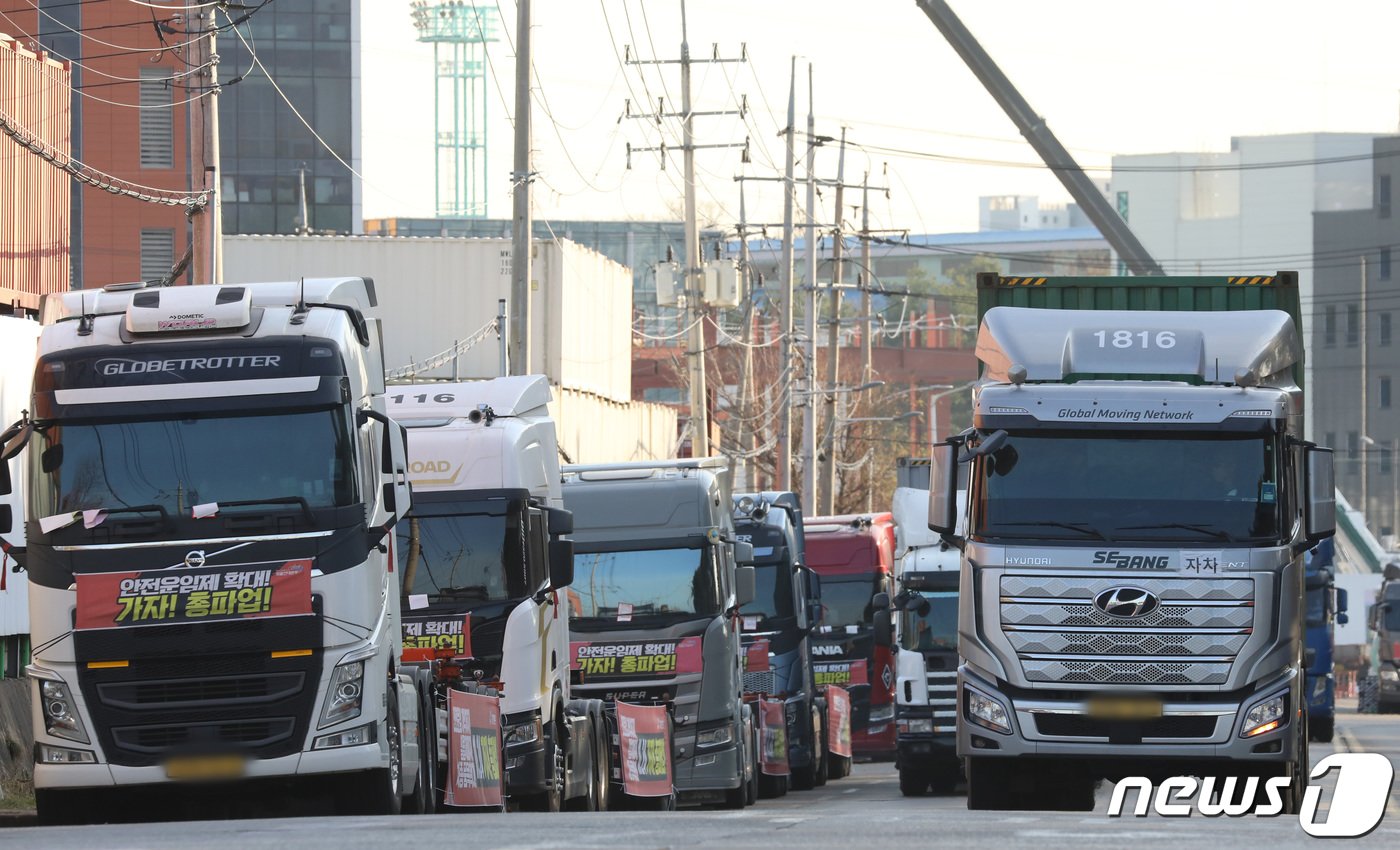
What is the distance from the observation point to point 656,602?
21.8 m

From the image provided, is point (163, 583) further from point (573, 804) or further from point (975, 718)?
point (573, 804)

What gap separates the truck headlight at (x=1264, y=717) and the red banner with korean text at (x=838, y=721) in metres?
15.6

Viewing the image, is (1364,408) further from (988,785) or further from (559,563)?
(988,785)

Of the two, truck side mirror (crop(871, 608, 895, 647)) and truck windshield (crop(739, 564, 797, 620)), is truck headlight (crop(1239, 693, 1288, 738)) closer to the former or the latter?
truck side mirror (crop(871, 608, 895, 647))

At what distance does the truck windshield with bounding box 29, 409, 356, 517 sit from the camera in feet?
44.6

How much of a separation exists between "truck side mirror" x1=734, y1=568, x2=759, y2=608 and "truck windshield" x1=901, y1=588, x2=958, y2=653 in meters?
4.09

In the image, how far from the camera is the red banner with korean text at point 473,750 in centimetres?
1602

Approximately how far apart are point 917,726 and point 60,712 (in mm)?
14067

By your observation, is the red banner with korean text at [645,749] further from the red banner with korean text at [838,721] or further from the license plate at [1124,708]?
the red banner with korean text at [838,721]

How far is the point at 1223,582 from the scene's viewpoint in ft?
49.0

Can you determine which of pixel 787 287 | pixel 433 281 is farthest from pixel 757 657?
pixel 433 281

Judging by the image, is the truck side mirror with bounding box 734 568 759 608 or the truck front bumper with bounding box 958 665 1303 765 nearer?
the truck front bumper with bounding box 958 665 1303 765

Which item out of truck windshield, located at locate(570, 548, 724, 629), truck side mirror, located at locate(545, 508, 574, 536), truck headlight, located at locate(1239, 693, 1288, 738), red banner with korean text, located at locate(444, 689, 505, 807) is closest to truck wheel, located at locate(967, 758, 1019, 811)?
truck headlight, located at locate(1239, 693, 1288, 738)

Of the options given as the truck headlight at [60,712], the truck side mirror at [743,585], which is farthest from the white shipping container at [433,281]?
the truck headlight at [60,712]
